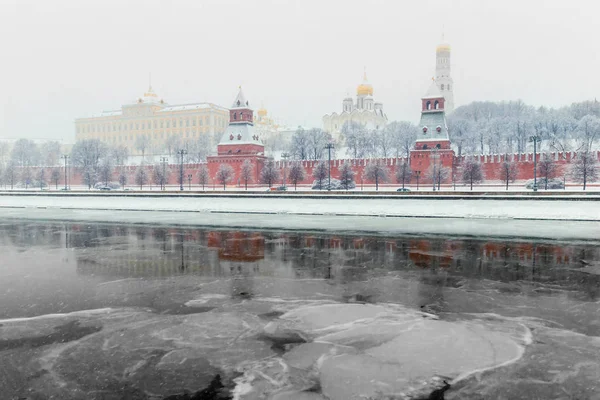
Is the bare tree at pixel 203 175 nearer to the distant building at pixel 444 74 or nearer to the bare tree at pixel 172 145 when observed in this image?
the bare tree at pixel 172 145

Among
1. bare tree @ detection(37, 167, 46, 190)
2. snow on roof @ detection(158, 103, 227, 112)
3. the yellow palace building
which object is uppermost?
snow on roof @ detection(158, 103, 227, 112)

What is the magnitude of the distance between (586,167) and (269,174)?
21.7m

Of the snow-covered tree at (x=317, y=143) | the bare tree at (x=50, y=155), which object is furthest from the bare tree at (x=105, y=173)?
the snow-covered tree at (x=317, y=143)

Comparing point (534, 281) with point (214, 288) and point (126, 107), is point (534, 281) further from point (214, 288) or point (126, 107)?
point (126, 107)

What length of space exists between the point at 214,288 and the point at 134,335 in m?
2.30

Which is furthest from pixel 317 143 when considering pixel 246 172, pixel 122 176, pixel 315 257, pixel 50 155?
pixel 315 257

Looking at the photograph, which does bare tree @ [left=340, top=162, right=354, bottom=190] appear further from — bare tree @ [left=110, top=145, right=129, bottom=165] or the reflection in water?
bare tree @ [left=110, top=145, right=129, bottom=165]

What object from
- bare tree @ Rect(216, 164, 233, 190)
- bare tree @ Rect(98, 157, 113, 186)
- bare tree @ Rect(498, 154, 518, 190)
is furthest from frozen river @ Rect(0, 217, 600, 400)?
bare tree @ Rect(98, 157, 113, 186)

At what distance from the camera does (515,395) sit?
392 cm

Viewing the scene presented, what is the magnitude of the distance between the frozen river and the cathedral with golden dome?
72014mm

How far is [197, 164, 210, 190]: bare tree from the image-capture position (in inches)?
1656

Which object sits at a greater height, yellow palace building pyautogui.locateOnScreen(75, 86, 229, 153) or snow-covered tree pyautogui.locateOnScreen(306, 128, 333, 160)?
yellow palace building pyautogui.locateOnScreen(75, 86, 229, 153)

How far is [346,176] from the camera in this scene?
36969 millimetres

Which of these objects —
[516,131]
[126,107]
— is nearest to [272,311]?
[516,131]
